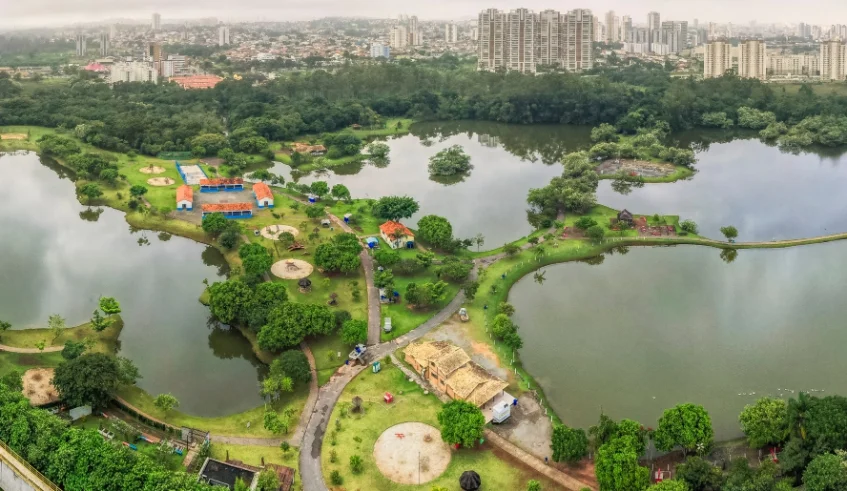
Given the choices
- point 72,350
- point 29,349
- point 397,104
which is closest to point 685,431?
point 72,350

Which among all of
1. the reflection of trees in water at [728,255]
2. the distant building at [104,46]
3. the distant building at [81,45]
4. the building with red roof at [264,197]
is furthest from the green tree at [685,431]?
the distant building at [81,45]

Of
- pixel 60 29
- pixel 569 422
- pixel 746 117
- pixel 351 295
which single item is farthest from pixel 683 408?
pixel 60 29

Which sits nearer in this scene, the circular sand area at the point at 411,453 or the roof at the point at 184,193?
the circular sand area at the point at 411,453

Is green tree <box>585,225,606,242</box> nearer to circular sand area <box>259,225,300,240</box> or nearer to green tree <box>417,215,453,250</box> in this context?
green tree <box>417,215,453,250</box>

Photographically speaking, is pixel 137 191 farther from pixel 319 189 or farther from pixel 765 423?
pixel 765 423

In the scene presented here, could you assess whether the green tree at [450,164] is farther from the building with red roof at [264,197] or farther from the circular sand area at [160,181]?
the circular sand area at [160,181]

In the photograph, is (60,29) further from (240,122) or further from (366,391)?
(366,391)

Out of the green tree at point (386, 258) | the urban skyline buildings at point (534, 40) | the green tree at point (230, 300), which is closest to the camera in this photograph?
the green tree at point (230, 300)
